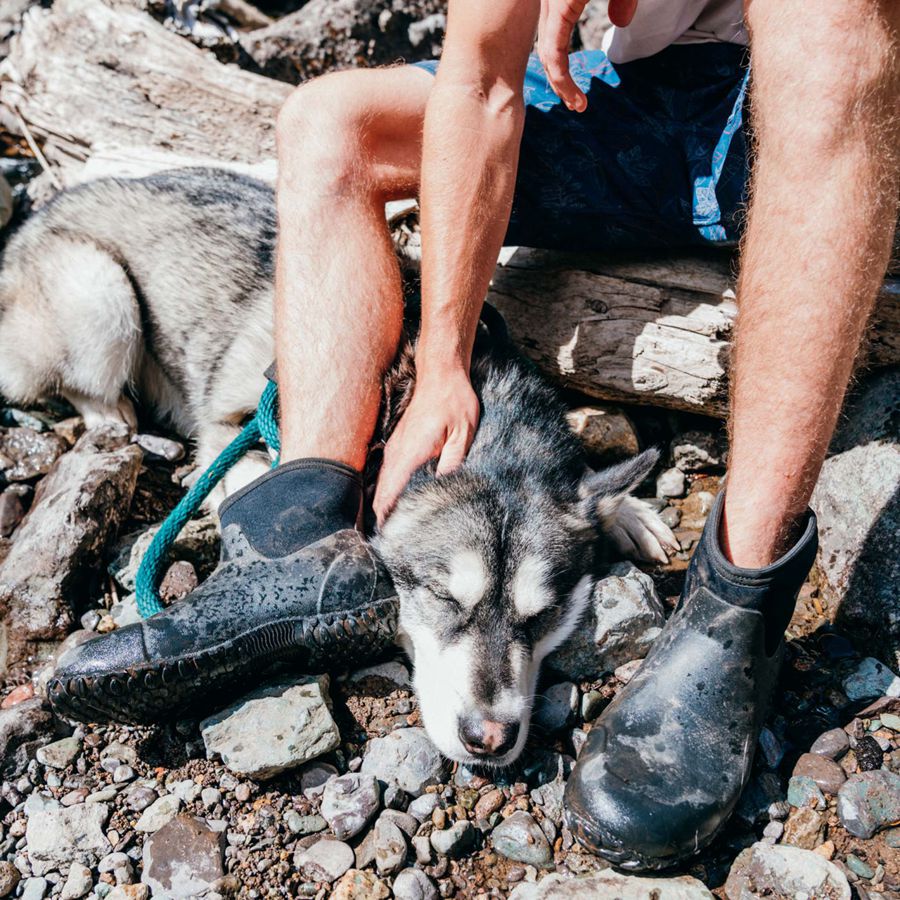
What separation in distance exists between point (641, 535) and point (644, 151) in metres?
1.51

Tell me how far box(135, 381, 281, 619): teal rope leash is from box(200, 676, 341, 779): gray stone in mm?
451

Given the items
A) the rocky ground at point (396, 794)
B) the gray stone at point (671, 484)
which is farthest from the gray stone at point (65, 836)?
the gray stone at point (671, 484)

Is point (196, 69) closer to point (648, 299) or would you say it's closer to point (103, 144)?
point (103, 144)

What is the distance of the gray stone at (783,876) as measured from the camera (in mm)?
2115

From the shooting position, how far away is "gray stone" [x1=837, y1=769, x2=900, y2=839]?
90.6 inches

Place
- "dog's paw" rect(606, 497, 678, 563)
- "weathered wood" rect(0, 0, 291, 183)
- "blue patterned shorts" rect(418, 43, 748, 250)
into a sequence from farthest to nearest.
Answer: "weathered wood" rect(0, 0, 291, 183), "dog's paw" rect(606, 497, 678, 563), "blue patterned shorts" rect(418, 43, 748, 250)

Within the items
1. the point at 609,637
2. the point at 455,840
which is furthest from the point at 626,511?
the point at 455,840

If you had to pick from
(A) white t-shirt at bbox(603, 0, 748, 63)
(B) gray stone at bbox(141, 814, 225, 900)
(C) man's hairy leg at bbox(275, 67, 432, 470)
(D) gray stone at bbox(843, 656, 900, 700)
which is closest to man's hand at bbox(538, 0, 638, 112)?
(A) white t-shirt at bbox(603, 0, 748, 63)

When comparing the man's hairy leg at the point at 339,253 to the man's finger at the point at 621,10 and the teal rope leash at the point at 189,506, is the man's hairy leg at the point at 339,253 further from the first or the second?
the man's finger at the point at 621,10

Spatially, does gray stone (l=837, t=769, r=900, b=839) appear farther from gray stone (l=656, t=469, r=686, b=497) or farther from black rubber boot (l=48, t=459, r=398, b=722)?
gray stone (l=656, t=469, r=686, b=497)

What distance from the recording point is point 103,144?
514cm

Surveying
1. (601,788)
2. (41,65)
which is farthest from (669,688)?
(41,65)

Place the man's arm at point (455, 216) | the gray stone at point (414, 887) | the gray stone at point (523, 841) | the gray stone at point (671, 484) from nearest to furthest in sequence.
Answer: the gray stone at point (414, 887), the gray stone at point (523, 841), the man's arm at point (455, 216), the gray stone at point (671, 484)

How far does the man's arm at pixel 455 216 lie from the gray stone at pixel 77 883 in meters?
1.39
